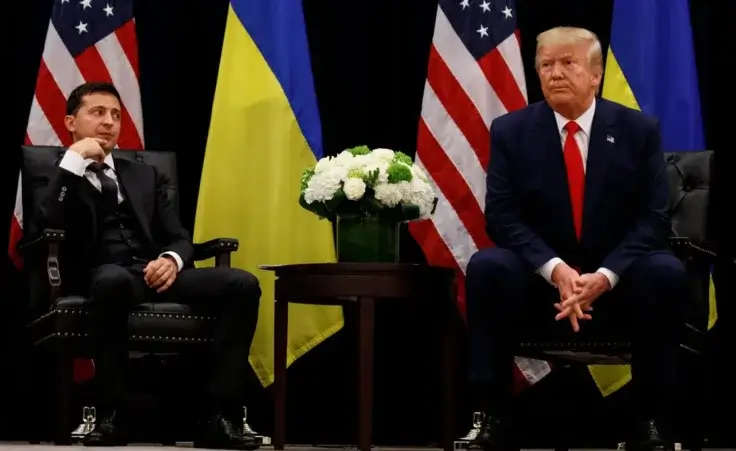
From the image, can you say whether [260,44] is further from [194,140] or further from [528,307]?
[528,307]

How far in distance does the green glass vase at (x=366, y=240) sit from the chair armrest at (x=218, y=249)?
457 mm

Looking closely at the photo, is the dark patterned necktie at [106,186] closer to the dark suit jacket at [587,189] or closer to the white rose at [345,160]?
the white rose at [345,160]

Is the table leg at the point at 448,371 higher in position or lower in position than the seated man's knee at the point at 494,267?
lower

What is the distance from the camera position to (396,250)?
436cm

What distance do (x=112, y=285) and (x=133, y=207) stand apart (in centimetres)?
59

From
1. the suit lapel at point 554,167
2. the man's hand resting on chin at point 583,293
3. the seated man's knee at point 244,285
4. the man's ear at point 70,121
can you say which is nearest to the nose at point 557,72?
the suit lapel at point 554,167

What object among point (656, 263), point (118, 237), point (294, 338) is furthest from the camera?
point (294, 338)

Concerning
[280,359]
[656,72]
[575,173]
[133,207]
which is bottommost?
[280,359]

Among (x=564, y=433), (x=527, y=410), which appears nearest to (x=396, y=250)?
(x=564, y=433)

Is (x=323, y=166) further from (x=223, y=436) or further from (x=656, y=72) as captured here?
(x=656, y=72)

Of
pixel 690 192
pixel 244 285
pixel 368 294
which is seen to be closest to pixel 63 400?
pixel 244 285

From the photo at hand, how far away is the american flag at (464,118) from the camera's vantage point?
492 cm

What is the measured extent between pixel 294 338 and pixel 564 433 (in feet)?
3.79

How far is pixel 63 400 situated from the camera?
4.53m
